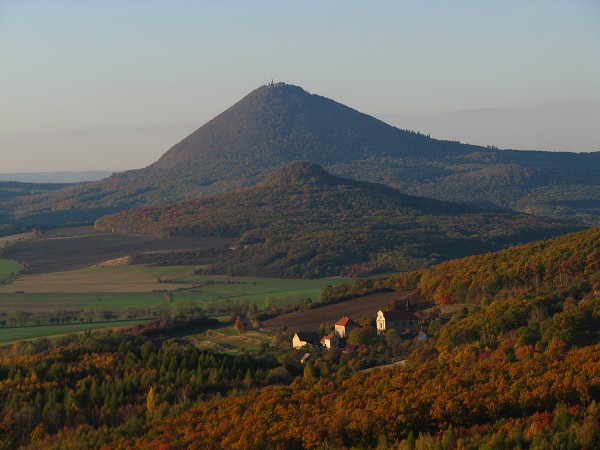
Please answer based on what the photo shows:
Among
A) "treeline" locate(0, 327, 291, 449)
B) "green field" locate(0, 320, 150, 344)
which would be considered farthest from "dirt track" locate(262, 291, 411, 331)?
"treeline" locate(0, 327, 291, 449)

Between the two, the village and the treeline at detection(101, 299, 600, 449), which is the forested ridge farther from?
the village

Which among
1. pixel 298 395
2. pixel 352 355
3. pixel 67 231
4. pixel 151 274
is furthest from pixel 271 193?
pixel 298 395

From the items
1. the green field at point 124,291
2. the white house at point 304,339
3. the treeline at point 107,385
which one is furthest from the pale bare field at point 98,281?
the treeline at point 107,385

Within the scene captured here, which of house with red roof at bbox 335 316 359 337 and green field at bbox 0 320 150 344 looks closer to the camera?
house with red roof at bbox 335 316 359 337

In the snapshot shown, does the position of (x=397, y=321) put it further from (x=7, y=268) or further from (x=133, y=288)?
(x=7, y=268)

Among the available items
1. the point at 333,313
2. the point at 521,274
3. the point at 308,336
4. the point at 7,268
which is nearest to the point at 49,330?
the point at 333,313

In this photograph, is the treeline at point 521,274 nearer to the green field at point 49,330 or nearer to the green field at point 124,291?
the green field at point 124,291
